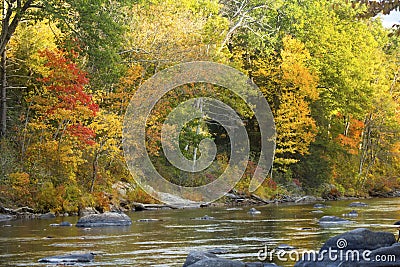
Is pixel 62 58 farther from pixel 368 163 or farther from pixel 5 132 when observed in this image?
pixel 368 163

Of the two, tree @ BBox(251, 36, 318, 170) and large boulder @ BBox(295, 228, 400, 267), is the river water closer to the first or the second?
large boulder @ BBox(295, 228, 400, 267)

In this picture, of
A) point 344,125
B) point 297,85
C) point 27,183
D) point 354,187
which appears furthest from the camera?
point 344,125

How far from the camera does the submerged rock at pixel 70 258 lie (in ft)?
42.1

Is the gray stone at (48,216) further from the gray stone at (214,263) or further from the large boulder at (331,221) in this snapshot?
the gray stone at (214,263)

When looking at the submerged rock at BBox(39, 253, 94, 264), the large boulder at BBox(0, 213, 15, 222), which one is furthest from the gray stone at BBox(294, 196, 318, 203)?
the submerged rock at BBox(39, 253, 94, 264)

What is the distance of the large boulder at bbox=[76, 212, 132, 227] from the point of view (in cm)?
2155

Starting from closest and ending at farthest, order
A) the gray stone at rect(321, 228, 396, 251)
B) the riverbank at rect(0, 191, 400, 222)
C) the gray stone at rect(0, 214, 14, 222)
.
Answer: the gray stone at rect(321, 228, 396, 251) < the gray stone at rect(0, 214, 14, 222) < the riverbank at rect(0, 191, 400, 222)

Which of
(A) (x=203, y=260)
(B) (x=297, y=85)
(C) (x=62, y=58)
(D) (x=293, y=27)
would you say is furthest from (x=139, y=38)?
(A) (x=203, y=260)

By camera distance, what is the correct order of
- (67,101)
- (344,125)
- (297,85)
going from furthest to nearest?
(344,125) → (297,85) → (67,101)

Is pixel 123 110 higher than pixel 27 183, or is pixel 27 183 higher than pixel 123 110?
pixel 123 110

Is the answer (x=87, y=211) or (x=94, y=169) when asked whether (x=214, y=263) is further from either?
(x=94, y=169)

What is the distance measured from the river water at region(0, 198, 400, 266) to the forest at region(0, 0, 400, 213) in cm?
509

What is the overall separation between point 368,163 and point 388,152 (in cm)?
169

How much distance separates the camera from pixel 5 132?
96.4 ft
